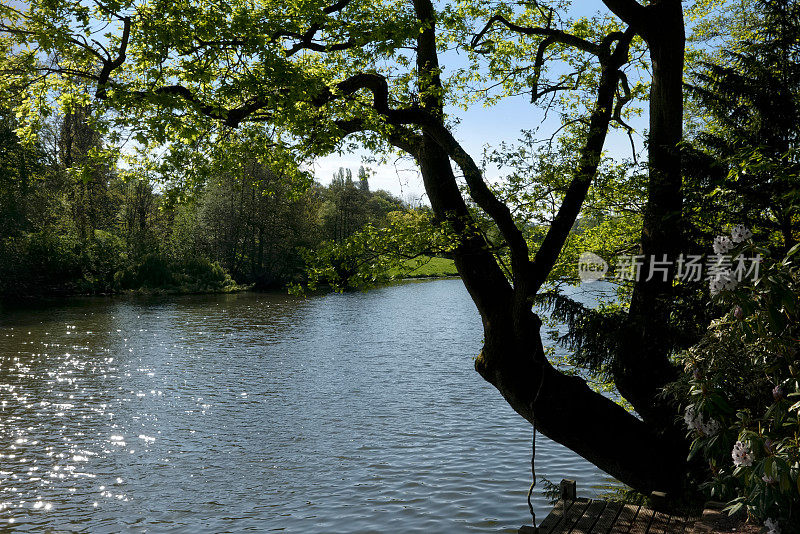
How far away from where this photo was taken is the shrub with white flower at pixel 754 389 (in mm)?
3752

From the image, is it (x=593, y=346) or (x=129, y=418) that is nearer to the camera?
(x=593, y=346)

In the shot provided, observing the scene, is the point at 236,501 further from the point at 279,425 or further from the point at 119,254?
the point at 119,254

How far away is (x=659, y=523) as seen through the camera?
20.0 ft

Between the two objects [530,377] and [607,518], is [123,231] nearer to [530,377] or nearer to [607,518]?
[530,377]

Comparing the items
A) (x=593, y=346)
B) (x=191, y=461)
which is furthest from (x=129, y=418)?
(x=593, y=346)

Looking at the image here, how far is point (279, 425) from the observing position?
13344 mm

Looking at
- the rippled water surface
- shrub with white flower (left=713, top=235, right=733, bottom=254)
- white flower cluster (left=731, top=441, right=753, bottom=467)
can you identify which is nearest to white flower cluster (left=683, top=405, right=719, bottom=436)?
white flower cluster (left=731, top=441, right=753, bottom=467)

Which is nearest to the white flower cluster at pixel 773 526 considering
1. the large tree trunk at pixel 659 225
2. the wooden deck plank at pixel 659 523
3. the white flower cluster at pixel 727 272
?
the white flower cluster at pixel 727 272

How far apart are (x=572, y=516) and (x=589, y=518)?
19 cm

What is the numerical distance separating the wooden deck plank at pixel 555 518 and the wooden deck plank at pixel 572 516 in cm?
4

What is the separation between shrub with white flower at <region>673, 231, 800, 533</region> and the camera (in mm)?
3752

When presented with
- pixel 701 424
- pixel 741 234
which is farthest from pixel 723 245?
pixel 701 424

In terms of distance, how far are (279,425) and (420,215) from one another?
7308 mm

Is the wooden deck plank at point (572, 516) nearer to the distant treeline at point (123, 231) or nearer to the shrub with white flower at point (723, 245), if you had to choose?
the shrub with white flower at point (723, 245)
